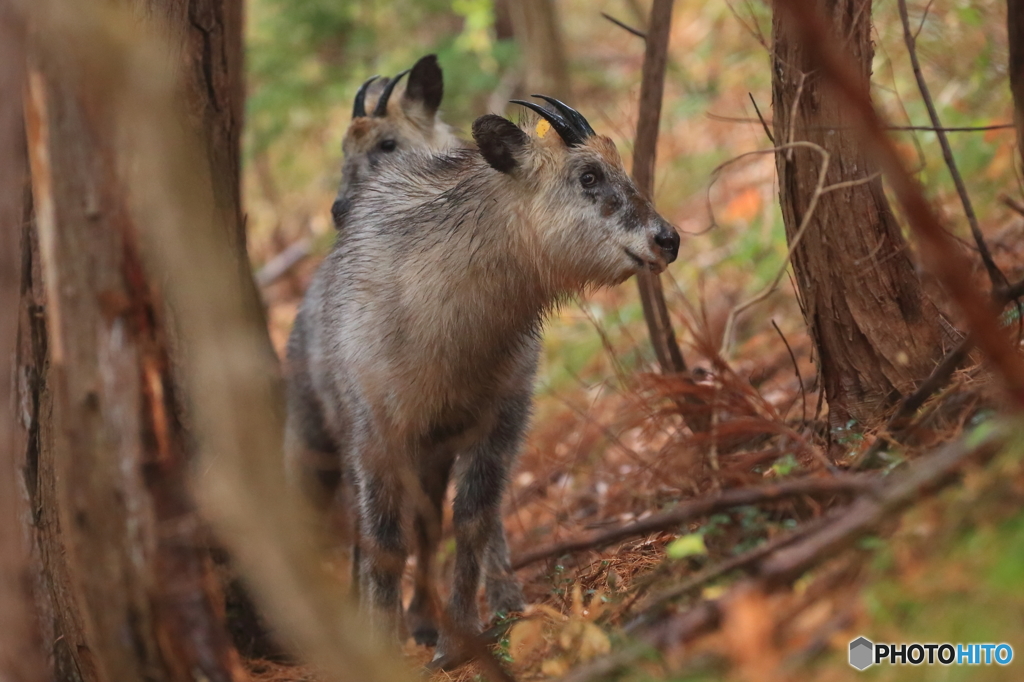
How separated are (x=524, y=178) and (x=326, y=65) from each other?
7.55 metres

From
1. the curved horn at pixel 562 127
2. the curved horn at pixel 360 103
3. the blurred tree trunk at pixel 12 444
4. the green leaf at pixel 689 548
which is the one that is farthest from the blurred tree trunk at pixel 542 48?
the green leaf at pixel 689 548

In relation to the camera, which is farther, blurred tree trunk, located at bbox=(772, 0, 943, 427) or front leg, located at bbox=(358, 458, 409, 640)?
front leg, located at bbox=(358, 458, 409, 640)

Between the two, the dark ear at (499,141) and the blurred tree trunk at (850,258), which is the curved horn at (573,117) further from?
the blurred tree trunk at (850,258)

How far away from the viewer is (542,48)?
35.9 feet

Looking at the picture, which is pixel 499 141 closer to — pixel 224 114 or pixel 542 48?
pixel 224 114

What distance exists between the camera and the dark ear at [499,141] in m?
4.79

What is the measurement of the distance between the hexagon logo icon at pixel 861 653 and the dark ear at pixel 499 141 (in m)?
2.94

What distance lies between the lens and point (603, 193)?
485 centimetres

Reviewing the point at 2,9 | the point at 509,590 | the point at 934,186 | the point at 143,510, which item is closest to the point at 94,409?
the point at 143,510

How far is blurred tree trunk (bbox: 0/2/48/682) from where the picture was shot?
Result: 148 inches

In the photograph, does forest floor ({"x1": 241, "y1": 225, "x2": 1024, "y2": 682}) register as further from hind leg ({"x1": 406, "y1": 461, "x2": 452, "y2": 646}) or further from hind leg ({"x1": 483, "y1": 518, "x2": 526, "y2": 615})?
hind leg ({"x1": 406, "y1": 461, "x2": 452, "y2": 646})

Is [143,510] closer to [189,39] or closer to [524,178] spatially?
[524,178]

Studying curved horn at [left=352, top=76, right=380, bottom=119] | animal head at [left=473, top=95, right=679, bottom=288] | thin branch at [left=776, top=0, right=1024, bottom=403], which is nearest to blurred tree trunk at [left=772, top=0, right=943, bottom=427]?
animal head at [left=473, top=95, right=679, bottom=288]

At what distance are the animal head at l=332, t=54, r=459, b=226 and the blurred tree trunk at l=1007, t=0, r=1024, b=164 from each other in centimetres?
402
